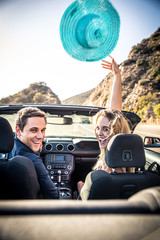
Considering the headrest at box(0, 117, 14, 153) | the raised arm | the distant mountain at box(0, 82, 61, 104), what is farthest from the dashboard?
the distant mountain at box(0, 82, 61, 104)

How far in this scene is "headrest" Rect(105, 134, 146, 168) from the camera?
1742 mm

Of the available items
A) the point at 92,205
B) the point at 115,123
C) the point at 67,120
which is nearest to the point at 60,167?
the point at 67,120

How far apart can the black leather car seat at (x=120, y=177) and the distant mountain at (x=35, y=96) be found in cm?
7871

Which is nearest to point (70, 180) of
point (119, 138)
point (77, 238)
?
point (119, 138)

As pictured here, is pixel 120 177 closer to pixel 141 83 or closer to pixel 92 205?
pixel 92 205

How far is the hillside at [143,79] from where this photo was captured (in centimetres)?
4728

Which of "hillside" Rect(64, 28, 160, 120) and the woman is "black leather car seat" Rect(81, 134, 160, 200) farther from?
"hillside" Rect(64, 28, 160, 120)

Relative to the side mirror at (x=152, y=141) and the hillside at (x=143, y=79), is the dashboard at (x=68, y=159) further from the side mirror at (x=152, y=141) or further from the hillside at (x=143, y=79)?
the hillside at (x=143, y=79)

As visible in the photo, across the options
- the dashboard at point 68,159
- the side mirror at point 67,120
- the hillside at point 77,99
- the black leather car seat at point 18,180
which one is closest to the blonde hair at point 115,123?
the black leather car seat at point 18,180

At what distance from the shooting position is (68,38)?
2027 mm

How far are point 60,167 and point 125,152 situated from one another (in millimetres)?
2975

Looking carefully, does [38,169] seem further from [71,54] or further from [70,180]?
[70,180]

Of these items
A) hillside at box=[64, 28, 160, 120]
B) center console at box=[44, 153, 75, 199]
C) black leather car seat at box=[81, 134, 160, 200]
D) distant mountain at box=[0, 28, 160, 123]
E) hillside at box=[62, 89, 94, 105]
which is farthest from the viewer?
hillside at box=[62, 89, 94, 105]

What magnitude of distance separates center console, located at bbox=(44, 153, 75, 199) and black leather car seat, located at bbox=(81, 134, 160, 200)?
2765mm
